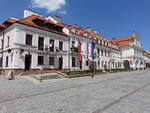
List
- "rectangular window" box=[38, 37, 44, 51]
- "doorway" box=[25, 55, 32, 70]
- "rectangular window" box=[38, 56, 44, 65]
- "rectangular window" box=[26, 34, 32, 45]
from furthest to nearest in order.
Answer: "rectangular window" box=[38, 37, 44, 51] < "rectangular window" box=[38, 56, 44, 65] < "rectangular window" box=[26, 34, 32, 45] < "doorway" box=[25, 55, 32, 70]

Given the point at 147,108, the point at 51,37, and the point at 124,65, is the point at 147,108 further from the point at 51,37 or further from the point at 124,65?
the point at 124,65

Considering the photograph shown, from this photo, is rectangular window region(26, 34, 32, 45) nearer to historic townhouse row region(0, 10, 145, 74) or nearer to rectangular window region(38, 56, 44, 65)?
historic townhouse row region(0, 10, 145, 74)

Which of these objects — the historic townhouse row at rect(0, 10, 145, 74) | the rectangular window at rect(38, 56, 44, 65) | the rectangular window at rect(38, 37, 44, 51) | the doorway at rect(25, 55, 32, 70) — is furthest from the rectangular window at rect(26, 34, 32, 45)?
the rectangular window at rect(38, 56, 44, 65)

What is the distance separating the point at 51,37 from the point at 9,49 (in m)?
7.88

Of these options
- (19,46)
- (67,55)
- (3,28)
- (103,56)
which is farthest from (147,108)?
(103,56)

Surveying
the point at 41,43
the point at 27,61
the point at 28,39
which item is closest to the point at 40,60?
the point at 27,61

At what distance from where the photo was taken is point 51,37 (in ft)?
88.3

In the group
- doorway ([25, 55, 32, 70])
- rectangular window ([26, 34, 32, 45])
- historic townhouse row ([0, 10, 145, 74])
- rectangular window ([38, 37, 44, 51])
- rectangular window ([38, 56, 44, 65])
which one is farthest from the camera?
rectangular window ([38, 37, 44, 51])

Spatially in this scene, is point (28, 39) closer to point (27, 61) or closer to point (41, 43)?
point (41, 43)

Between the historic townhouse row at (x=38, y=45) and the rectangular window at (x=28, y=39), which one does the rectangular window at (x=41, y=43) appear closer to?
the historic townhouse row at (x=38, y=45)

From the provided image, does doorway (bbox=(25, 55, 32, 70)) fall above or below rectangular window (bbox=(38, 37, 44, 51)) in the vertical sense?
below

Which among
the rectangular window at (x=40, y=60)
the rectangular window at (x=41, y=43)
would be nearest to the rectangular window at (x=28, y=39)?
the rectangular window at (x=41, y=43)

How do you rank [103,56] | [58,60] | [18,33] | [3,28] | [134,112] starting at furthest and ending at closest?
[103,56] → [58,60] → [3,28] → [18,33] → [134,112]

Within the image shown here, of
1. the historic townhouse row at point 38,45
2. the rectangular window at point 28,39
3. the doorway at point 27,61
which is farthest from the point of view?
the rectangular window at point 28,39
